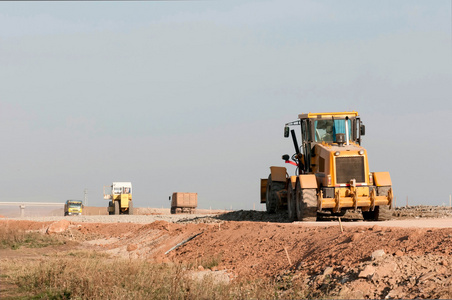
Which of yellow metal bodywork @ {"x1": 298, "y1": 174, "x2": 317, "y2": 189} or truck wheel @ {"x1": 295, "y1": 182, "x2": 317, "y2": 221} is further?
yellow metal bodywork @ {"x1": 298, "y1": 174, "x2": 317, "y2": 189}

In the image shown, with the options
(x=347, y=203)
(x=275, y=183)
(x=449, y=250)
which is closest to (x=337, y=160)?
(x=347, y=203)

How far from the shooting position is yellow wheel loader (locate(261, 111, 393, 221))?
2109 centimetres

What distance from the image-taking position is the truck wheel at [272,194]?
86.4 ft

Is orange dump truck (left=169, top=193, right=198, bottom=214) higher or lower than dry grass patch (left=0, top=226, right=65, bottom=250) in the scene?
higher

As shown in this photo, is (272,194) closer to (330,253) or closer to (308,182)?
(308,182)

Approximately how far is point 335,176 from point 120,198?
3025 centimetres

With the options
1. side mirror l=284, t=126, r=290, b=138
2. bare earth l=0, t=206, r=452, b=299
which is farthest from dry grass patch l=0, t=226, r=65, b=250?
side mirror l=284, t=126, r=290, b=138

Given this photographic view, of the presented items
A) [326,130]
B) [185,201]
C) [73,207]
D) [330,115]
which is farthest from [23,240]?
[185,201]

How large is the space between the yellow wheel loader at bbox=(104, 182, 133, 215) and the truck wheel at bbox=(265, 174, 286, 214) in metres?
22.1

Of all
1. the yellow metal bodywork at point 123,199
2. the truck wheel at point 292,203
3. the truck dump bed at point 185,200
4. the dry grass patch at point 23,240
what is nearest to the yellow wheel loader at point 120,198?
the yellow metal bodywork at point 123,199

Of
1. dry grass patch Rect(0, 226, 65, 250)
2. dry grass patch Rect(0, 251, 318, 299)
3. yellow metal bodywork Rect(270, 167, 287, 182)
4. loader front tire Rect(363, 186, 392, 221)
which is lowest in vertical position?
dry grass patch Rect(0, 251, 318, 299)

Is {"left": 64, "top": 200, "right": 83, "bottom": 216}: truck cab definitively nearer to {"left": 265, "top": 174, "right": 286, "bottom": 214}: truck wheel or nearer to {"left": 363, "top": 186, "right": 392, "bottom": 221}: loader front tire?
{"left": 265, "top": 174, "right": 286, "bottom": 214}: truck wheel

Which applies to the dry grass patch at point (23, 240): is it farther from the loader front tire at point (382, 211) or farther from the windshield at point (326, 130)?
the loader front tire at point (382, 211)

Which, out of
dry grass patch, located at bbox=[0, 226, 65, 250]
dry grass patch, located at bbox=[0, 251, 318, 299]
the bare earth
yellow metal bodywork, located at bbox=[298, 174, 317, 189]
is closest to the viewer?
the bare earth
